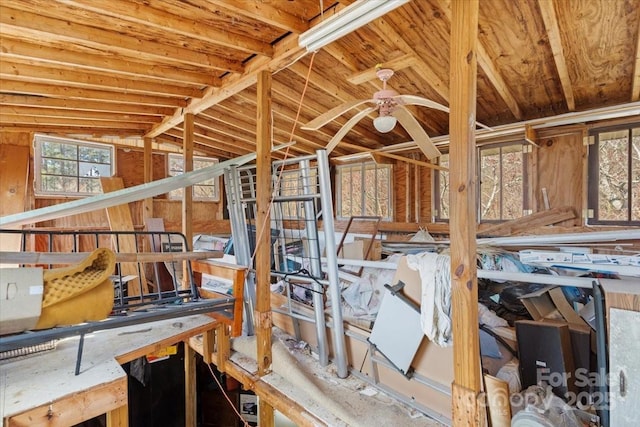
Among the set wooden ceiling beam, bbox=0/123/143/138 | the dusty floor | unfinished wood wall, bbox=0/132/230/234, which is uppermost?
wooden ceiling beam, bbox=0/123/143/138

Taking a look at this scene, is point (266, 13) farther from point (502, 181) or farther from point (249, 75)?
point (502, 181)

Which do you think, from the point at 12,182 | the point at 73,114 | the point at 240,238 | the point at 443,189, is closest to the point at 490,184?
the point at 443,189

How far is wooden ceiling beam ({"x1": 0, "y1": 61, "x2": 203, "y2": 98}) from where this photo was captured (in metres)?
2.59

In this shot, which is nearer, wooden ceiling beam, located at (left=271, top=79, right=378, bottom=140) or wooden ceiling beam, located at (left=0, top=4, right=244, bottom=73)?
wooden ceiling beam, located at (left=0, top=4, right=244, bottom=73)

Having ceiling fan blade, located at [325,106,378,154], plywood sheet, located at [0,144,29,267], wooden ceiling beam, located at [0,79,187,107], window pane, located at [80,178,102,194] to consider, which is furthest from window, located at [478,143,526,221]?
plywood sheet, located at [0,144,29,267]

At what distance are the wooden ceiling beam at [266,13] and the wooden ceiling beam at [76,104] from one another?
7.78ft

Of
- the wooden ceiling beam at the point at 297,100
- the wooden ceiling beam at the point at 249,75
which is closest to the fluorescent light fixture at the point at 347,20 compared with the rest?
the wooden ceiling beam at the point at 249,75

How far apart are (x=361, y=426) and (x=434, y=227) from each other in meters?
3.73

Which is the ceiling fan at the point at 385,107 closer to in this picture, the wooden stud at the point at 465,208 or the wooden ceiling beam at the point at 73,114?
the wooden stud at the point at 465,208

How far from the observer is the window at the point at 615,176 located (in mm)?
3826

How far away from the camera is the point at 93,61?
8.29 feet

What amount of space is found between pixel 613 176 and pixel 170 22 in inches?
195

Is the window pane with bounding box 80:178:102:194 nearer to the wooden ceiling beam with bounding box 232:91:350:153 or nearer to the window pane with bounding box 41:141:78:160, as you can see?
the window pane with bounding box 41:141:78:160

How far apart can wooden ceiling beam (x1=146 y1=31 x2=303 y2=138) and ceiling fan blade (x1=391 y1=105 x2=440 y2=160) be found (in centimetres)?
89
